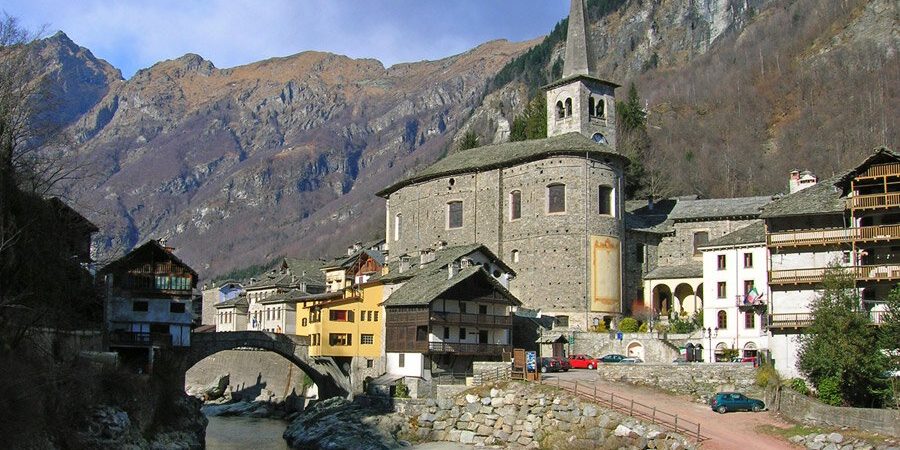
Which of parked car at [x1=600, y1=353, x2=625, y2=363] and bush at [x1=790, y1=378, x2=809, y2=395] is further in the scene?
parked car at [x1=600, y1=353, x2=625, y2=363]

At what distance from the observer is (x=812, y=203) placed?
2090 inches

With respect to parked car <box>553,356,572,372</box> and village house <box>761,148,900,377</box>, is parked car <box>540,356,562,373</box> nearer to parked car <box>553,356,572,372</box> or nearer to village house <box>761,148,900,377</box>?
parked car <box>553,356,572,372</box>

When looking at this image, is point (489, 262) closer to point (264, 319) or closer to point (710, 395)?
point (710, 395)

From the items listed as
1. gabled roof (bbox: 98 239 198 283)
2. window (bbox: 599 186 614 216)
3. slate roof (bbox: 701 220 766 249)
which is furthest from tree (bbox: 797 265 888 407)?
gabled roof (bbox: 98 239 198 283)

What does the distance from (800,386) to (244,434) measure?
3742 centimetres

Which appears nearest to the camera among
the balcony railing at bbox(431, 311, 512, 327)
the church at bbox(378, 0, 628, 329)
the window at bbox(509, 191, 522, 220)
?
the balcony railing at bbox(431, 311, 512, 327)

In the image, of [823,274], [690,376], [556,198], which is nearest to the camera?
[823,274]

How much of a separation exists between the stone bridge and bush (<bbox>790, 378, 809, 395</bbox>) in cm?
3150

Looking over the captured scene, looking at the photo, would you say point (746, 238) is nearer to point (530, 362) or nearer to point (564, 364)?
point (564, 364)

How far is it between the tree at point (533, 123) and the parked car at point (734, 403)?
6099 cm

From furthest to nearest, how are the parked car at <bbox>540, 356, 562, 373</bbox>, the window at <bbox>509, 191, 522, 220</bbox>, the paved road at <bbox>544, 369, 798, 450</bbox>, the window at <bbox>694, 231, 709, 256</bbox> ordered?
the window at <bbox>694, 231, 709, 256</bbox> → the window at <bbox>509, 191, 522, 220</bbox> → the parked car at <bbox>540, 356, 562, 373</bbox> → the paved road at <bbox>544, 369, 798, 450</bbox>

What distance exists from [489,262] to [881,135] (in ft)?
277

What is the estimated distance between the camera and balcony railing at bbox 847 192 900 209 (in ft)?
162

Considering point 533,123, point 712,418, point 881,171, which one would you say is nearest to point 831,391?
point 712,418
